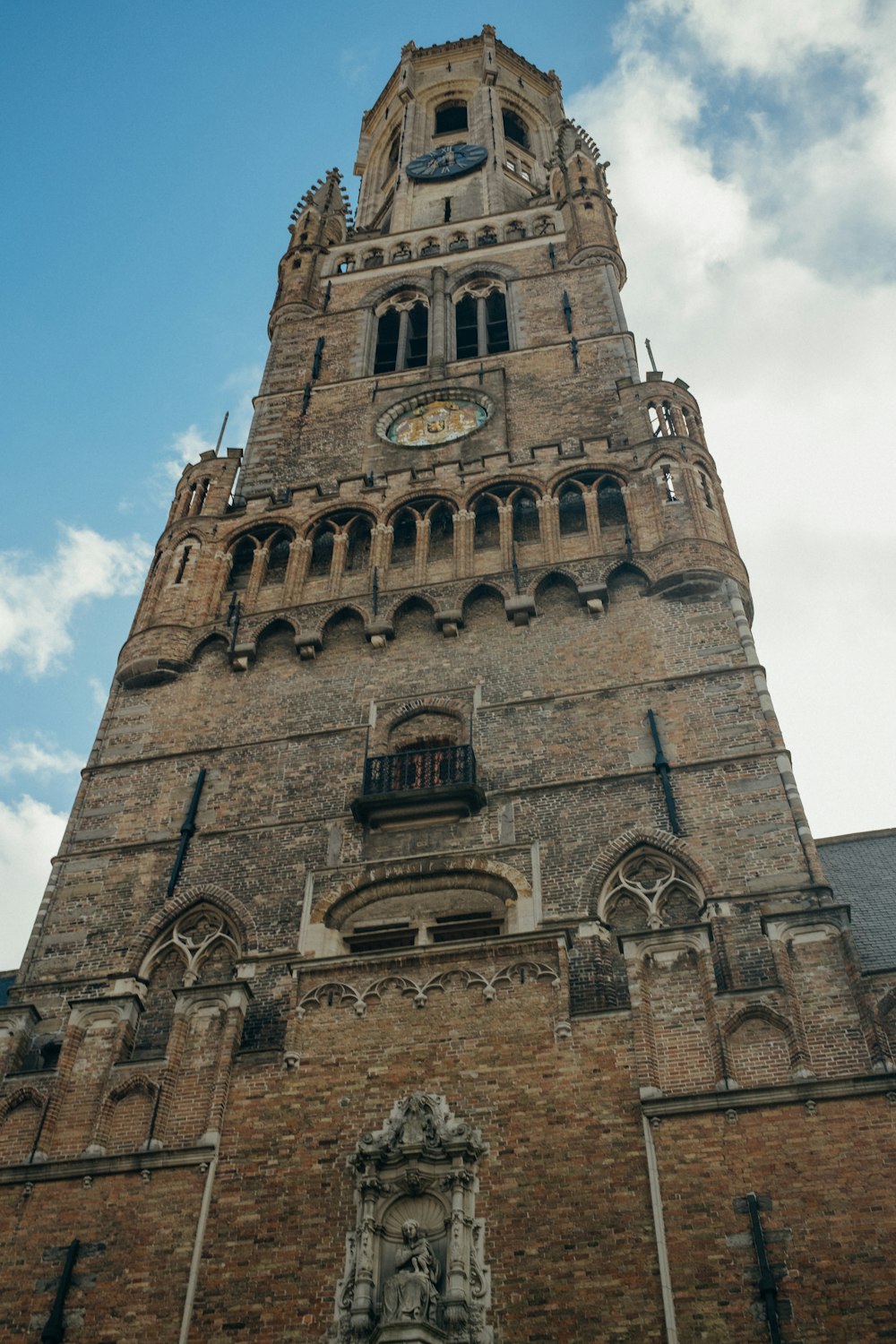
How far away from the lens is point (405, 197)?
35.6 metres

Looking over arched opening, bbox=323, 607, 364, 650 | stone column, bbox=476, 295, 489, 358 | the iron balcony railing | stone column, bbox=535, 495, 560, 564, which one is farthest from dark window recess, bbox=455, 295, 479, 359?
the iron balcony railing

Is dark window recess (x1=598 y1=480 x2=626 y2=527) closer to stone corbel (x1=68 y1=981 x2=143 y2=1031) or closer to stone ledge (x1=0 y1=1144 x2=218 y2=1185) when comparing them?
stone corbel (x1=68 y1=981 x2=143 y2=1031)

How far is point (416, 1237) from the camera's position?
11.1m

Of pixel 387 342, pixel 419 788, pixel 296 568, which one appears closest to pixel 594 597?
pixel 419 788

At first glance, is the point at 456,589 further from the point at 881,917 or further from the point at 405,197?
the point at 405,197

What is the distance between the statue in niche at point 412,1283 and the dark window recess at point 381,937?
385cm

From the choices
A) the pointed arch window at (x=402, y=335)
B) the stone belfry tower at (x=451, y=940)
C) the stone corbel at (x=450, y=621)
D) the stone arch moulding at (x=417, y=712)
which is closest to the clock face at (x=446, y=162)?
the pointed arch window at (x=402, y=335)

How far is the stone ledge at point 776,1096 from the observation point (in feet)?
37.5

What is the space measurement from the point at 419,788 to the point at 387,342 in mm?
15134

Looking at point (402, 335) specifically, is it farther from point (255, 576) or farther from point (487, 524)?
point (255, 576)

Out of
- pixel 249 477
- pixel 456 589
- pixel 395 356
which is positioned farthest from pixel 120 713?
pixel 395 356

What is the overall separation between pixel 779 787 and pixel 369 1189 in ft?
21.3

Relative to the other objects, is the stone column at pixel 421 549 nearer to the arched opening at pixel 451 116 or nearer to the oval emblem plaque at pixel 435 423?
the oval emblem plaque at pixel 435 423

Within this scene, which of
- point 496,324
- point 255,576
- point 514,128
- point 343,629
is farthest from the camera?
point 514,128
